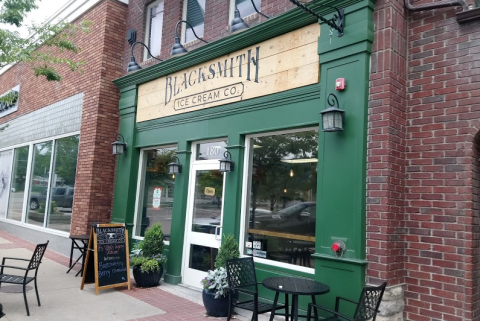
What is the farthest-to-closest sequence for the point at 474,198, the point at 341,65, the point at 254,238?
the point at 254,238, the point at 341,65, the point at 474,198

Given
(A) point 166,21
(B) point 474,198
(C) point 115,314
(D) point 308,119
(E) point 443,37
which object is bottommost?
(C) point 115,314

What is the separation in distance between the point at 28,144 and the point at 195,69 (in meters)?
7.89

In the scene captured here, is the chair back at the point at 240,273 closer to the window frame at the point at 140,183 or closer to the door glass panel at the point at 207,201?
the door glass panel at the point at 207,201

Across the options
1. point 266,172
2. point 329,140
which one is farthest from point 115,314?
point 329,140

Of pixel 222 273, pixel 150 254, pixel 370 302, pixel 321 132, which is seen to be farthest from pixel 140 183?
pixel 370 302

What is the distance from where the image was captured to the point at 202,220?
282 inches

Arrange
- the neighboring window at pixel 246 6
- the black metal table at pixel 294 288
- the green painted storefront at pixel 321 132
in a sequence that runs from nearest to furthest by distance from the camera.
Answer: the black metal table at pixel 294 288 → the green painted storefront at pixel 321 132 → the neighboring window at pixel 246 6

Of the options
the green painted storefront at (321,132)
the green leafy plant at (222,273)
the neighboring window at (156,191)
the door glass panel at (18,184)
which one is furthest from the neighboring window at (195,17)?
the door glass panel at (18,184)

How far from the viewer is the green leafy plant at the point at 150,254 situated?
689 cm

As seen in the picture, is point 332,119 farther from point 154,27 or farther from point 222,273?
point 154,27

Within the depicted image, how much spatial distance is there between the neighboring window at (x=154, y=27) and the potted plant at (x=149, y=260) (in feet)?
13.3

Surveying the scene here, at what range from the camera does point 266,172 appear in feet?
20.4

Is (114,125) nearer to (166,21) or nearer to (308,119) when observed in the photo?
(166,21)

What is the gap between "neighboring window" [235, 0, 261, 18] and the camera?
265 inches
